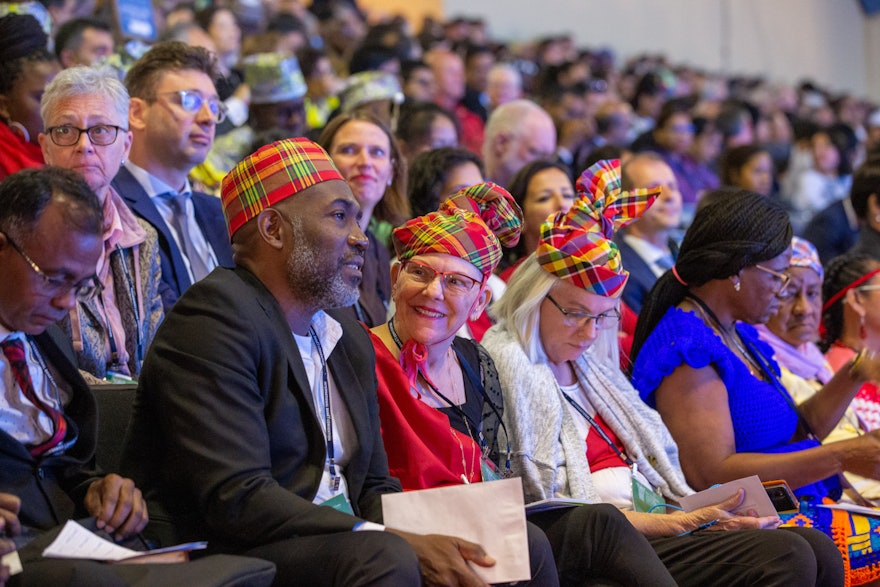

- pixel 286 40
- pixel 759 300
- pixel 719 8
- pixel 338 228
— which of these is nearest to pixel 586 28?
pixel 719 8

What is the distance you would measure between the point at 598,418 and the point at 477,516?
1123 millimetres

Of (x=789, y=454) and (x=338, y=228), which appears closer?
(x=338, y=228)

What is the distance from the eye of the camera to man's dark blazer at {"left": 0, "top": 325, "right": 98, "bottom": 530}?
7.12 feet

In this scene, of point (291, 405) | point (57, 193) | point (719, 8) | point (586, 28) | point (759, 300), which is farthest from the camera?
point (719, 8)

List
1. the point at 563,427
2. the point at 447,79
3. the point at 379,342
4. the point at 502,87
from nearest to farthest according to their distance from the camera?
1. the point at 379,342
2. the point at 563,427
3. the point at 447,79
4. the point at 502,87

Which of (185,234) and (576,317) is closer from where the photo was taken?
(576,317)

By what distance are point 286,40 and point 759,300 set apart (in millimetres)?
4152

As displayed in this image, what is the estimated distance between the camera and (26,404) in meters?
2.23

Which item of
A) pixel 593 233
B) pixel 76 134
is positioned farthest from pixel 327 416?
pixel 76 134

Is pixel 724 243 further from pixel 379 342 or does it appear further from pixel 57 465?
pixel 57 465

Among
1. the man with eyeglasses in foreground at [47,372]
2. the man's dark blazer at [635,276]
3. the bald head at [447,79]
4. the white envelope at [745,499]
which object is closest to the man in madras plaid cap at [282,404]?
the man with eyeglasses in foreground at [47,372]

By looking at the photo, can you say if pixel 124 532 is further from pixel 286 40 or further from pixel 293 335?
pixel 286 40

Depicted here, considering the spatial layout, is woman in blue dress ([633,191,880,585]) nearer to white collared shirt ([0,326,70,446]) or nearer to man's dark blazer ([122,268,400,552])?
man's dark blazer ([122,268,400,552])

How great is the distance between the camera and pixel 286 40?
6922 mm
